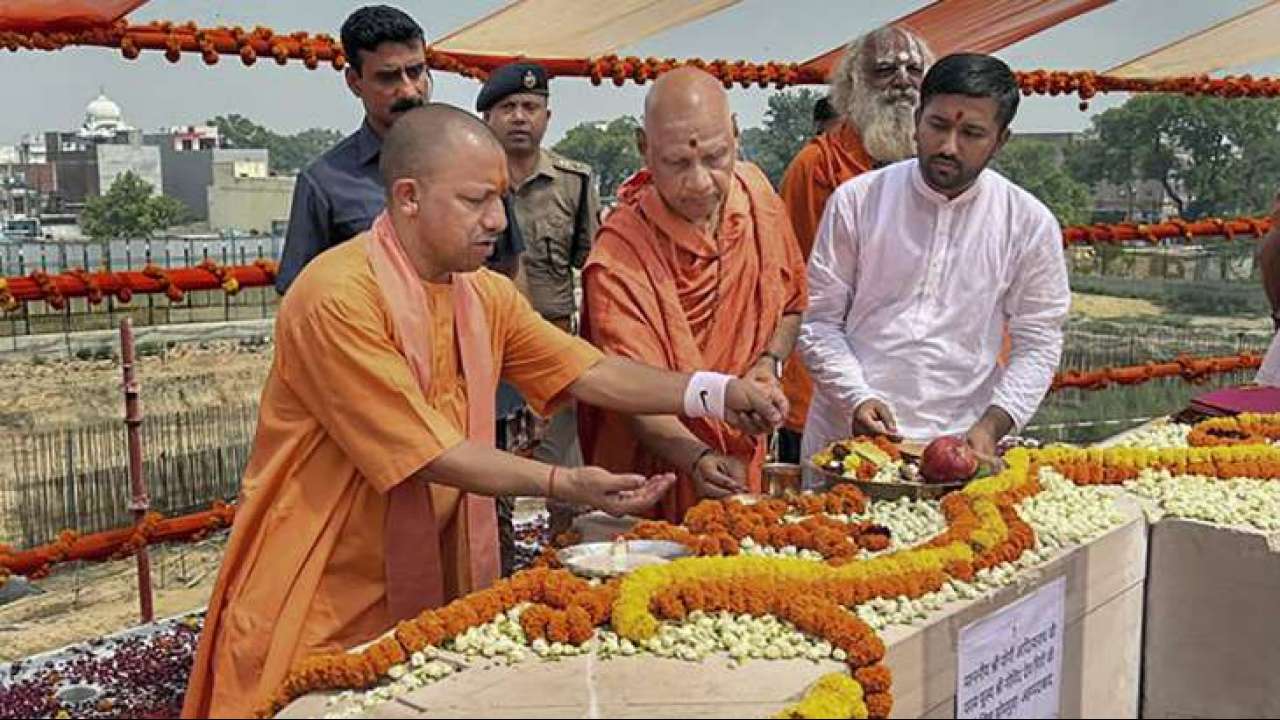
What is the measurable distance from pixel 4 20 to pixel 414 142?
2.38 m

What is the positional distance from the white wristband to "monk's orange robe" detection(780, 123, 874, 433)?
4.72 ft

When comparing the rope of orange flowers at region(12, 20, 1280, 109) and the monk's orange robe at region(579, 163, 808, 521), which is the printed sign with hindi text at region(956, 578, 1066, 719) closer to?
the monk's orange robe at region(579, 163, 808, 521)

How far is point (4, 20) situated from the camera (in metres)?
3.94

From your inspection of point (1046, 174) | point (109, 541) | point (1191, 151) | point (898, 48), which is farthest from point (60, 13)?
point (1046, 174)

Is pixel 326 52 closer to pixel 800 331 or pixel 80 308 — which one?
pixel 800 331

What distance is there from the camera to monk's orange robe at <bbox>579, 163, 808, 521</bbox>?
3041mm

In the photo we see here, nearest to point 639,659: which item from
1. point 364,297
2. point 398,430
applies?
point 398,430

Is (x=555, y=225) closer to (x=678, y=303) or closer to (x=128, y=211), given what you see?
(x=678, y=303)

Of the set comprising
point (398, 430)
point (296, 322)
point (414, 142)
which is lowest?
point (398, 430)

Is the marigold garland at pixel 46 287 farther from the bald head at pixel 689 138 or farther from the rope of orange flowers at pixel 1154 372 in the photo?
the rope of orange flowers at pixel 1154 372

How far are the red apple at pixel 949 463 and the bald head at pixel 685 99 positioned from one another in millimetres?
859

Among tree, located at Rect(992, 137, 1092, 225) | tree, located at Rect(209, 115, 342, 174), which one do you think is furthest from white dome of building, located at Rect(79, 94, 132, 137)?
tree, located at Rect(992, 137, 1092, 225)

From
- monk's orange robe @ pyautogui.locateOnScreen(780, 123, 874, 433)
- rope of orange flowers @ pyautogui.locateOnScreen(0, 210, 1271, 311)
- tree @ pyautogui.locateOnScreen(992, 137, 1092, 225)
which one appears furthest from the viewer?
tree @ pyautogui.locateOnScreen(992, 137, 1092, 225)

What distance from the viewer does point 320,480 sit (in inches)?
89.0
